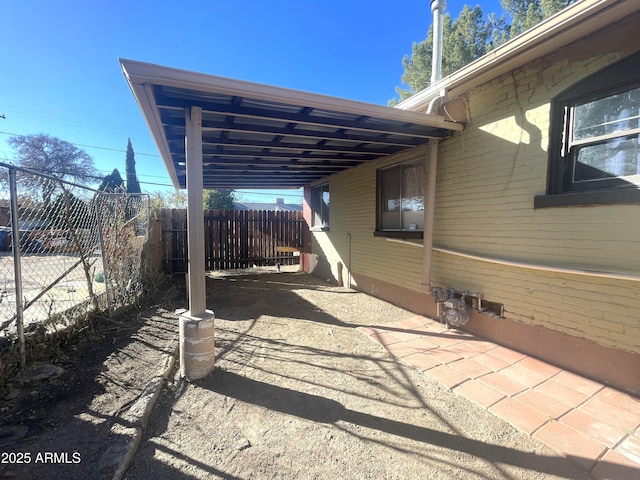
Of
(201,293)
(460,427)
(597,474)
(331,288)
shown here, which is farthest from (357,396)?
(331,288)

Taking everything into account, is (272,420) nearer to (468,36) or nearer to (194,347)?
(194,347)

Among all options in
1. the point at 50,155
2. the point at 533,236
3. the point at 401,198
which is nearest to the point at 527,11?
the point at 401,198

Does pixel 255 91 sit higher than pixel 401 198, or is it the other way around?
pixel 255 91

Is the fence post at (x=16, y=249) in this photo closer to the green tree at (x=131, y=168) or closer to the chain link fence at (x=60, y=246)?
the chain link fence at (x=60, y=246)

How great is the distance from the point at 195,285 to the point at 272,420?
55.3 inches

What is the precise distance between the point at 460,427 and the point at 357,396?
79cm

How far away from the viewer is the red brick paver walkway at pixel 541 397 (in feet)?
5.78

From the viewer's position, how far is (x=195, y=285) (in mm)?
2730

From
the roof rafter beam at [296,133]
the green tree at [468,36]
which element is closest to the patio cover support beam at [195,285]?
the roof rafter beam at [296,133]

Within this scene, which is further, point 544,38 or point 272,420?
point 544,38

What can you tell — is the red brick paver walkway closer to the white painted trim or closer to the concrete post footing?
the concrete post footing

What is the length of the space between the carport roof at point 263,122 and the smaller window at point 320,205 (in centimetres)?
228

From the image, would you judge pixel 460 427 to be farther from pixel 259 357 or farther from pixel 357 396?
pixel 259 357

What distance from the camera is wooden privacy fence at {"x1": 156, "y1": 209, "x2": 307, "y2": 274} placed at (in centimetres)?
832
